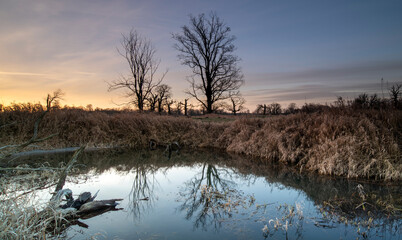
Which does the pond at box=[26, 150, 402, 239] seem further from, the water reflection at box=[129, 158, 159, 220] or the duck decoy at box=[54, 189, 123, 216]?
the duck decoy at box=[54, 189, 123, 216]

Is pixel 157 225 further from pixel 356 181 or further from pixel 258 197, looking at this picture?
pixel 356 181

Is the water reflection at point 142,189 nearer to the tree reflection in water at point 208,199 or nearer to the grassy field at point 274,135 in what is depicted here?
the tree reflection in water at point 208,199

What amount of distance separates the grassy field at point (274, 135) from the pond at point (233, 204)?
2.67 feet

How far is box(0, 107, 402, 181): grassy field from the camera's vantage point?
7523 mm

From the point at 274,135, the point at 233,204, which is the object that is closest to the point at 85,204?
the point at 233,204

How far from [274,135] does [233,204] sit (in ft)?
19.4

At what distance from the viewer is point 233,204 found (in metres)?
5.28

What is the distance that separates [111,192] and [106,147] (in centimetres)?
842

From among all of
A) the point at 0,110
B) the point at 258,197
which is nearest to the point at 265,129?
the point at 258,197

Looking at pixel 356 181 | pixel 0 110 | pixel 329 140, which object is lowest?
pixel 356 181

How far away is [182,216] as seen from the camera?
4801 mm

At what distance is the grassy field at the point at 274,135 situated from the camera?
752 centimetres

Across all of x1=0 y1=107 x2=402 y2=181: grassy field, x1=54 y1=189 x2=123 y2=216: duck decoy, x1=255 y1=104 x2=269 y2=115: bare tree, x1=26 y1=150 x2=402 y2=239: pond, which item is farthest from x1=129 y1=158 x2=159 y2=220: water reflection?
x1=255 y1=104 x2=269 y2=115: bare tree

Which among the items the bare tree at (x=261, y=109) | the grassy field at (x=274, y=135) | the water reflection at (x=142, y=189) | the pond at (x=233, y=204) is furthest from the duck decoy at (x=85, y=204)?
the bare tree at (x=261, y=109)
